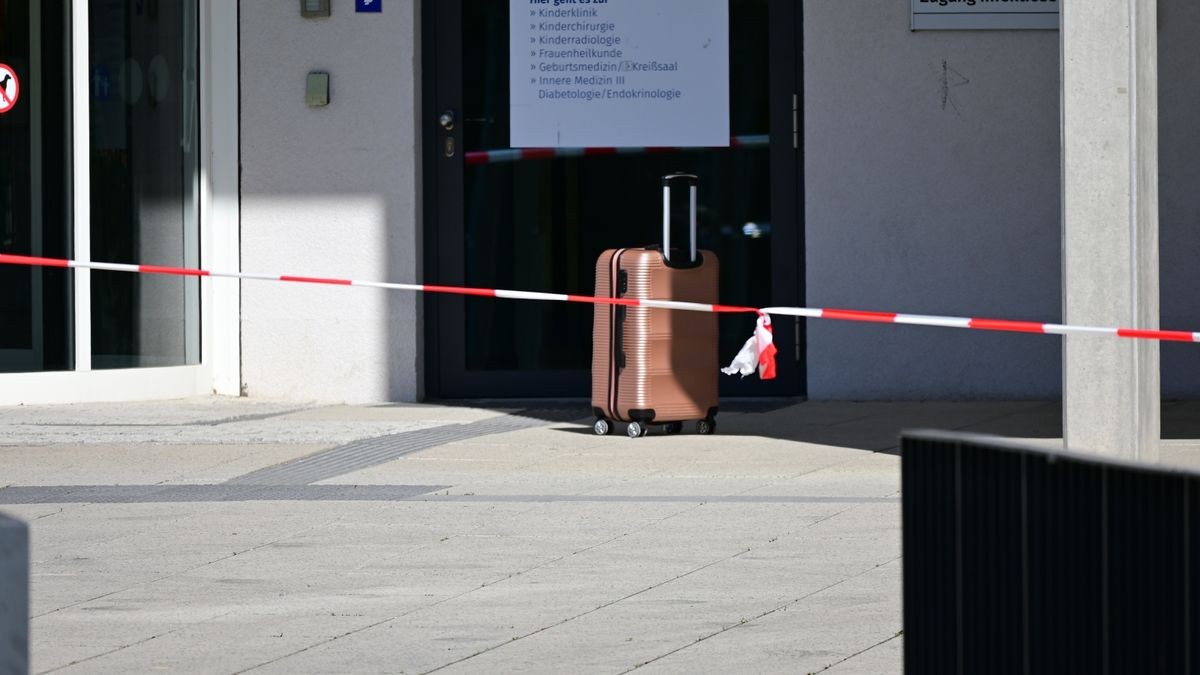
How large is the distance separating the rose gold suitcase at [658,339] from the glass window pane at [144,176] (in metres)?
3.25

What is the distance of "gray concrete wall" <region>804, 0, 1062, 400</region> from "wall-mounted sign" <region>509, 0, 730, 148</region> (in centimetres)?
56

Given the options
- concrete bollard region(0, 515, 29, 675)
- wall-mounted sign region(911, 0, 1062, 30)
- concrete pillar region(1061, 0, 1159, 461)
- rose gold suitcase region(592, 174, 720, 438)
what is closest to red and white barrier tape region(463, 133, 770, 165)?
wall-mounted sign region(911, 0, 1062, 30)

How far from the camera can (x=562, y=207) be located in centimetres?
1101

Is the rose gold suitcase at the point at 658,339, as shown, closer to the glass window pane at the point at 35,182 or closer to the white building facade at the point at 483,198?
the white building facade at the point at 483,198

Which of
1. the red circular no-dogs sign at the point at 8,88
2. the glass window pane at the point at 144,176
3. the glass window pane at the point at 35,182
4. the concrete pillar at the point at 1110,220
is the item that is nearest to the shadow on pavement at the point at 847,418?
the concrete pillar at the point at 1110,220

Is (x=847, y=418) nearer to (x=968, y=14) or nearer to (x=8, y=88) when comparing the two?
(x=968, y=14)

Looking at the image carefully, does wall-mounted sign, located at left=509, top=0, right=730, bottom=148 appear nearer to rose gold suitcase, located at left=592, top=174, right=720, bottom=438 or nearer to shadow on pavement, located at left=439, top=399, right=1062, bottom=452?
shadow on pavement, located at left=439, top=399, right=1062, bottom=452

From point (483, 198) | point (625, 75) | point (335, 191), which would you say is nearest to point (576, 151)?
point (625, 75)

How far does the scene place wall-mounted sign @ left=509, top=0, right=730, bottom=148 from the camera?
10859 mm

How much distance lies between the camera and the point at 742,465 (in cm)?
792

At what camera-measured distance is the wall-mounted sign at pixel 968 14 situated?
35.1 ft

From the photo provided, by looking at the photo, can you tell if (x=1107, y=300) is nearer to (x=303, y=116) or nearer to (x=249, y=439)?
(x=249, y=439)

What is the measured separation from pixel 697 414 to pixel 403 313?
259 centimetres

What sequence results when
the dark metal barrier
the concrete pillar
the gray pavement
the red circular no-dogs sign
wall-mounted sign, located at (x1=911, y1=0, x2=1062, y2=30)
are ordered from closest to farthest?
the dark metal barrier < the gray pavement < the concrete pillar < the red circular no-dogs sign < wall-mounted sign, located at (x1=911, y1=0, x2=1062, y2=30)
